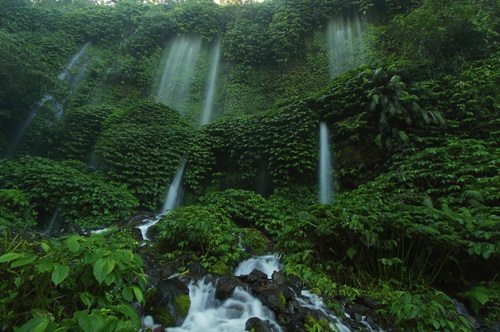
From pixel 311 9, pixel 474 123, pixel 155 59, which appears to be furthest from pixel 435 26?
pixel 155 59

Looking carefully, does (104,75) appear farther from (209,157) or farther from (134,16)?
(209,157)

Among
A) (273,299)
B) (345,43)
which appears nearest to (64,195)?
(273,299)

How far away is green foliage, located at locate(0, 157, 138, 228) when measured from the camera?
711 centimetres

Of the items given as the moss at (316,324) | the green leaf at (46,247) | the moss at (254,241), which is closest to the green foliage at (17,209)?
the moss at (254,241)

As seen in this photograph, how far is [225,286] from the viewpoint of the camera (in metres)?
3.72

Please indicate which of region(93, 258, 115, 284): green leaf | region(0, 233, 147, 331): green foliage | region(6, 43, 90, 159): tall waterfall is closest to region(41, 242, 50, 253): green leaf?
region(0, 233, 147, 331): green foliage

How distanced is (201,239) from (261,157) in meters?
5.28

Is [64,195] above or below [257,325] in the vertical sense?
above

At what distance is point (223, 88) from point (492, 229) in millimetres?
14710

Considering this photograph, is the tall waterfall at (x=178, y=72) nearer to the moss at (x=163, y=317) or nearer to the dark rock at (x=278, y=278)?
the dark rock at (x=278, y=278)

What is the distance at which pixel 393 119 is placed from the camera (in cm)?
771

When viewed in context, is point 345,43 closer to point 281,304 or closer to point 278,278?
point 278,278

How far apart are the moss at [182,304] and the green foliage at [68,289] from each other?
1078 mm

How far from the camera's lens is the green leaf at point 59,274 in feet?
6.11
